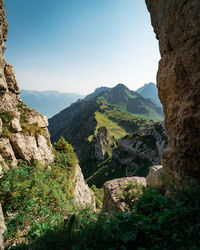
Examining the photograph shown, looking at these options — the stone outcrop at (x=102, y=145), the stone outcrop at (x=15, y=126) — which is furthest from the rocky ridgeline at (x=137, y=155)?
the stone outcrop at (x=15, y=126)

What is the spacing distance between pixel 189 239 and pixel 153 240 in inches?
32.0

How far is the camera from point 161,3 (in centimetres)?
685

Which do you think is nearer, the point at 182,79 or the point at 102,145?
the point at 182,79

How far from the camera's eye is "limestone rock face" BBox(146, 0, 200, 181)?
5.11 meters

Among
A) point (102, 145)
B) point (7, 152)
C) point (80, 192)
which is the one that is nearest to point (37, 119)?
point (7, 152)

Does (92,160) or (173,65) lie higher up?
(173,65)

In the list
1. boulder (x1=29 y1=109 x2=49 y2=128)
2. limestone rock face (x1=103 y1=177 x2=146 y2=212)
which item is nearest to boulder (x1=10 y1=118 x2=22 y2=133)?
boulder (x1=29 y1=109 x2=49 y2=128)

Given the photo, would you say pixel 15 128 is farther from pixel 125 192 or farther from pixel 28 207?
pixel 125 192

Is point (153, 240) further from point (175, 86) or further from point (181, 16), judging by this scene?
point (181, 16)

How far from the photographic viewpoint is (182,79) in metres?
5.81

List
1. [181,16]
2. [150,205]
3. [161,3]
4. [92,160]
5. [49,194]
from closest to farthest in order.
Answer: [150,205] → [181,16] → [161,3] → [49,194] → [92,160]

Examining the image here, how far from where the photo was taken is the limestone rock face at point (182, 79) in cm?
511

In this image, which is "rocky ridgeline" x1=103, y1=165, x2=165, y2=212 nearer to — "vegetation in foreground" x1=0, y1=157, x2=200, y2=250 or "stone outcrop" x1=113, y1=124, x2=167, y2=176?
"vegetation in foreground" x1=0, y1=157, x2=200, y2=250

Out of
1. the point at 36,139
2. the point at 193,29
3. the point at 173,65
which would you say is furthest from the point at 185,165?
the point at 36,139
